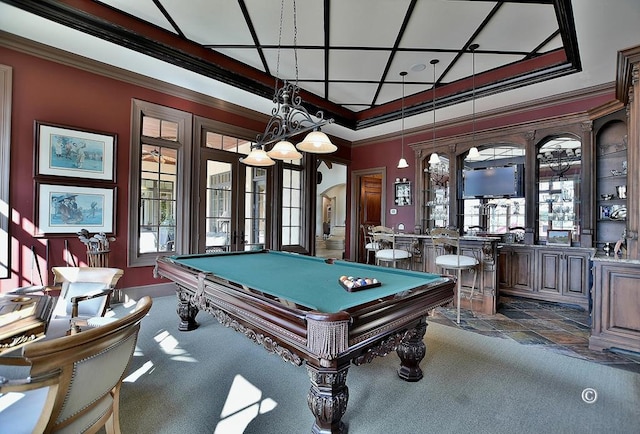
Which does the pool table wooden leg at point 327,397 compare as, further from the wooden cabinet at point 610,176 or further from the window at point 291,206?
the window at point 291,206

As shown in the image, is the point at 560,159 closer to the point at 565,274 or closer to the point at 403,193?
the point at 565,274

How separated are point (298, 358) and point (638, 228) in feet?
11.5

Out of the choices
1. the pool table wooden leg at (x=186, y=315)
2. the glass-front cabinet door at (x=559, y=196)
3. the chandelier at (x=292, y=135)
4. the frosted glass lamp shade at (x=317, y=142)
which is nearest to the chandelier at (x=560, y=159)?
the glass-front cabinet door at (x=559, y=196)

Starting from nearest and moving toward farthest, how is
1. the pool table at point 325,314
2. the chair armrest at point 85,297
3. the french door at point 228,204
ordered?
the pool table at point 325,314
the chair armrest at point 85,297
the french door at point 228,204

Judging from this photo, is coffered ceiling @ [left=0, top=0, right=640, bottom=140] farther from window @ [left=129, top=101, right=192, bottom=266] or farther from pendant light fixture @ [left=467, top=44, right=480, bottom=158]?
window @ [left=129, top=101, right=192, bottom=266]

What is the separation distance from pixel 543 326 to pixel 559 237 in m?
1.86

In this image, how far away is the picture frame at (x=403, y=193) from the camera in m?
6.54

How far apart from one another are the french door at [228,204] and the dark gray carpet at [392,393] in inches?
96.8

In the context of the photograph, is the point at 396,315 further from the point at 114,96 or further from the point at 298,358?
the point at 114,96

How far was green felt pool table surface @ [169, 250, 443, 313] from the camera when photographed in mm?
1632

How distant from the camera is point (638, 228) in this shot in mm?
2756

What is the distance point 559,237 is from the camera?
180 inches

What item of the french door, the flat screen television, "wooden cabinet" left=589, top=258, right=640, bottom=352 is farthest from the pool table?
the flat screen television

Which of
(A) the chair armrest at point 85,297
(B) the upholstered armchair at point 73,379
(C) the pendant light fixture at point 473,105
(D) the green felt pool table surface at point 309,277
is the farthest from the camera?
(C) the pendant light fixture at point 473,105
